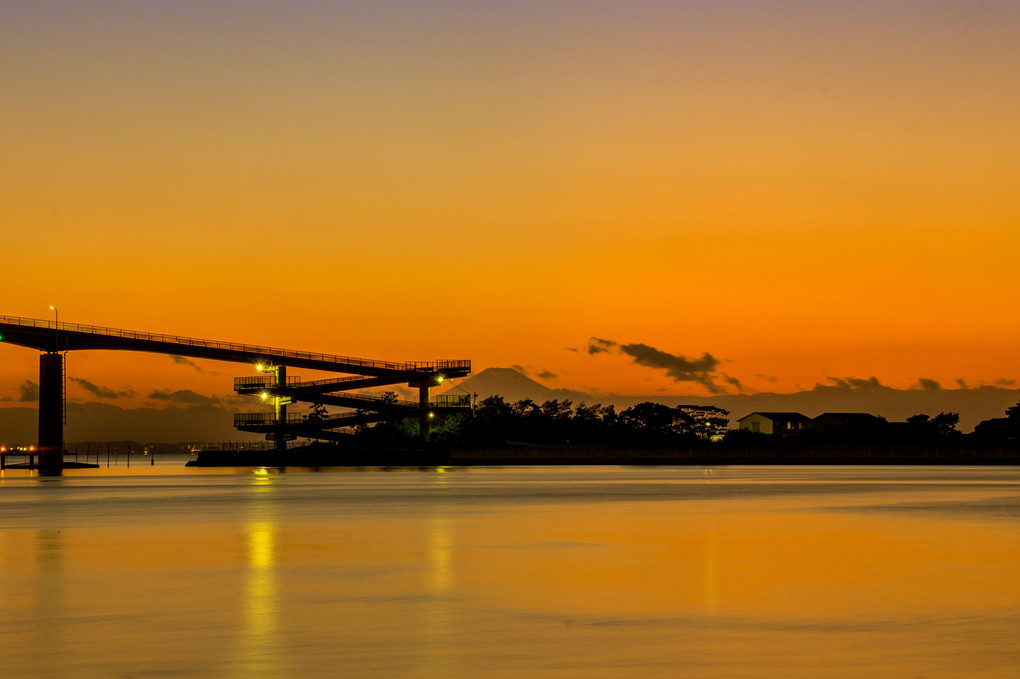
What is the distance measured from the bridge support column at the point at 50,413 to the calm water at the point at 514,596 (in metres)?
88.4

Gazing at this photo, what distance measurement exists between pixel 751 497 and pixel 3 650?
4182cm

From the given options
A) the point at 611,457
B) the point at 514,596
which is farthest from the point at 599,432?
the point at 514,596

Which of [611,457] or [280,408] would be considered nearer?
[611,457]

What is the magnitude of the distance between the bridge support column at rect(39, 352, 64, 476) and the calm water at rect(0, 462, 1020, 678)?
88.4 metres

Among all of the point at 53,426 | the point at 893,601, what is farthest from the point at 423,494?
the point at 53,426

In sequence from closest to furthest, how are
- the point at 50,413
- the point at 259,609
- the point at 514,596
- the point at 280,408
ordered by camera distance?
the point at 259,609 < the point at 514,596 < the point at 50,413 < the point at 280,408

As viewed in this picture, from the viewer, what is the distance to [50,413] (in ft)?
406

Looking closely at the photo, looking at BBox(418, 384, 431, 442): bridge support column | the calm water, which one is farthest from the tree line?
the calm water

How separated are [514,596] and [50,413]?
113m

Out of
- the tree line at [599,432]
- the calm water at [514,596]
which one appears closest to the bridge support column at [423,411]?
the tree line at [599,432]

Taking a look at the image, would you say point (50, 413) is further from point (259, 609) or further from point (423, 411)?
point (259, 609)

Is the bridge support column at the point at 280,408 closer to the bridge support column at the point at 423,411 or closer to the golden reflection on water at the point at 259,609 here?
the bridge support column at the point at 423,411

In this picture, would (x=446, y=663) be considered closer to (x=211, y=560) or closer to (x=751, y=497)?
(x=211, y=560)

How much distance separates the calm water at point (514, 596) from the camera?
43.2ft
